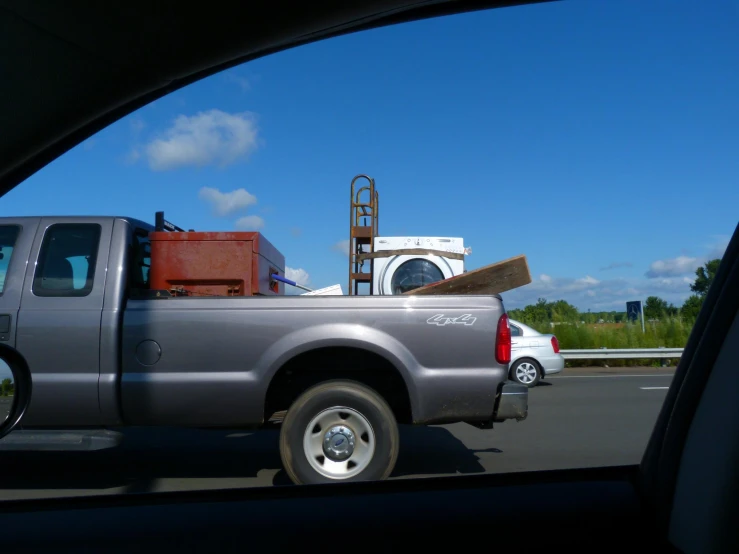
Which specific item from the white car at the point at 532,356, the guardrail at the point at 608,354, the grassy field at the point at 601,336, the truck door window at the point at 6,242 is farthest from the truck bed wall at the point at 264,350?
the grassy field at the point at 601,336

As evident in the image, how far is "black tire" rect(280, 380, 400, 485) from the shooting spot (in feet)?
17.2

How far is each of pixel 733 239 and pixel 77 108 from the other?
74.1 inches

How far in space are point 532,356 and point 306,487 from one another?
36.9 ft

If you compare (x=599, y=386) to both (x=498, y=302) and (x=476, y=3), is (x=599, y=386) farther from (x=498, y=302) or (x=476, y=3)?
(x=476, y=3)

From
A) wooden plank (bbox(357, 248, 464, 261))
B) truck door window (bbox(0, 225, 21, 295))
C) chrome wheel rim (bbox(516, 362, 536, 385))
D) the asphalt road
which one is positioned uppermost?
wooden plank (bbox(357, 248, 464, 261))

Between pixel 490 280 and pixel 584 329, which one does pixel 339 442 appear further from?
pixel 584 329

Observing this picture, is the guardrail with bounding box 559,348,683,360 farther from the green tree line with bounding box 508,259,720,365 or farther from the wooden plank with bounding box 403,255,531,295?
the wooden plank with bounding box 403,255,531,295

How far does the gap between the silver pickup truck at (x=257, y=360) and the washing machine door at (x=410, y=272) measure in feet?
13.3

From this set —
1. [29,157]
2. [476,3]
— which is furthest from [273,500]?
[476,3]

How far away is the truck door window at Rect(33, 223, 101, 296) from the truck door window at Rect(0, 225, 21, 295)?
23cm

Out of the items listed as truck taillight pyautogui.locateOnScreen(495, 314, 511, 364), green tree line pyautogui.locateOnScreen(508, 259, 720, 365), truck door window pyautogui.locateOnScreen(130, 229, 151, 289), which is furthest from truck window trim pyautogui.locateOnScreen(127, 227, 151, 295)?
green tree line pyautogui.locateOnScreen(508, 259, 720, 365)

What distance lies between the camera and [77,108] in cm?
197

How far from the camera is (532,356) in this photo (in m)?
13.2

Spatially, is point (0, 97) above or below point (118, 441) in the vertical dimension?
above
